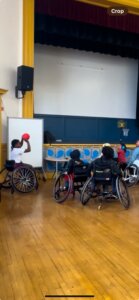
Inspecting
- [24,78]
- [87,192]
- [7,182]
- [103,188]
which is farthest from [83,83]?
[87,192]

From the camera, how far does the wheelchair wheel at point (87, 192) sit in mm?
3850

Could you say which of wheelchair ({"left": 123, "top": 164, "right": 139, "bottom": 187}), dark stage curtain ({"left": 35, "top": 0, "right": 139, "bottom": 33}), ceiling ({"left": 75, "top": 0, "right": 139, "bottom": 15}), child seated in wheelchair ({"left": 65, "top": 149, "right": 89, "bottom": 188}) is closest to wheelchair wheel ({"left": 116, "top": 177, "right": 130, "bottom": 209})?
child seated in wheelchair ({"left": 65, "top": 149, "right": 89, "bottom": 188})

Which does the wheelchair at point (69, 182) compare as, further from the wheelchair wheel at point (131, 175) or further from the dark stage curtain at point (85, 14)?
the dark stage curtain at point (85, 14)

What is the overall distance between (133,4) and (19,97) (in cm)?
342

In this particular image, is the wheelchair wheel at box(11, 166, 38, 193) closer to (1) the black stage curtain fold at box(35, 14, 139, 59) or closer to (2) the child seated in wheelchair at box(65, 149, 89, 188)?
(2) the child seated in wheelchair at box(65, 149, 89, 188)

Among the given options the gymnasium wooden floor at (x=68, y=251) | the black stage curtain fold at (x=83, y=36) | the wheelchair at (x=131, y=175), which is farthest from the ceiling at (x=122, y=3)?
the gymnasium wooden floor at (x=68, y=251)

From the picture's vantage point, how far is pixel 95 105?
8.59 meters

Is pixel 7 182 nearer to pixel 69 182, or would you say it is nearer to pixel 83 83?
pixel 69 182

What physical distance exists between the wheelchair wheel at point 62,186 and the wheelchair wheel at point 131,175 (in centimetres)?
145

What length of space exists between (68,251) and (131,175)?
3.09m

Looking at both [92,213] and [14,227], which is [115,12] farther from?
[14,227]

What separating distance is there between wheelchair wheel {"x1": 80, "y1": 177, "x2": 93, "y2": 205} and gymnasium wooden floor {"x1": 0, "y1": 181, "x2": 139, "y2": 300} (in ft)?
0.34

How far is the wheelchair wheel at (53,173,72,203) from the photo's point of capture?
4.02 metres

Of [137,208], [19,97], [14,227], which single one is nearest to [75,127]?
[19,97]
